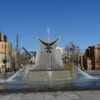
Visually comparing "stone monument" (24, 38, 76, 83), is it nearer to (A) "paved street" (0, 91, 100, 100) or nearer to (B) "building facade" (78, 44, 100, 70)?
(A) "paved street" (0, 91, 100, 100)

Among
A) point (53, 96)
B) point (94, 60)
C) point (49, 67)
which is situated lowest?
point (53, 96)

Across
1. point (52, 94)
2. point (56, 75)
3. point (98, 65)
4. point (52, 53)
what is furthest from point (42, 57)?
point (98, 65)

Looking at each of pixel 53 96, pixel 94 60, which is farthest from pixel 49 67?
pixel 94 60

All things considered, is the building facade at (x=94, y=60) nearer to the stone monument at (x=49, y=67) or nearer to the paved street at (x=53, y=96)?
the stone monument at (x=49, y=67)

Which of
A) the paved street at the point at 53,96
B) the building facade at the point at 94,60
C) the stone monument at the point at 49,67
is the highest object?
the building facade at the point at 94,60

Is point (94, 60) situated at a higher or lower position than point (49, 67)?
higher

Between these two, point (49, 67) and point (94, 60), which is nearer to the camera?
point (49, 67)

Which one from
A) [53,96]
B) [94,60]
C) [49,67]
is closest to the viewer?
[53,96]

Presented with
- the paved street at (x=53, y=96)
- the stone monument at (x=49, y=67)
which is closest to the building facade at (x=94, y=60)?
the stone monument at (x=49, y=67)

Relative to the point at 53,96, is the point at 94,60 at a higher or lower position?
higher

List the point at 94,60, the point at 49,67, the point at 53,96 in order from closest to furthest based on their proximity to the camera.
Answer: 1. the point at 53,96
2. the point at 49,67
3. the point at 94,60

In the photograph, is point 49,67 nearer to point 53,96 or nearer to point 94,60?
point 53,96

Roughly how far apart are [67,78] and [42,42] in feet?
41.8

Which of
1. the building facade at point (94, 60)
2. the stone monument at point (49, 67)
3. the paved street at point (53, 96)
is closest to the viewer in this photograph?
the paved street at point (53, 96)
